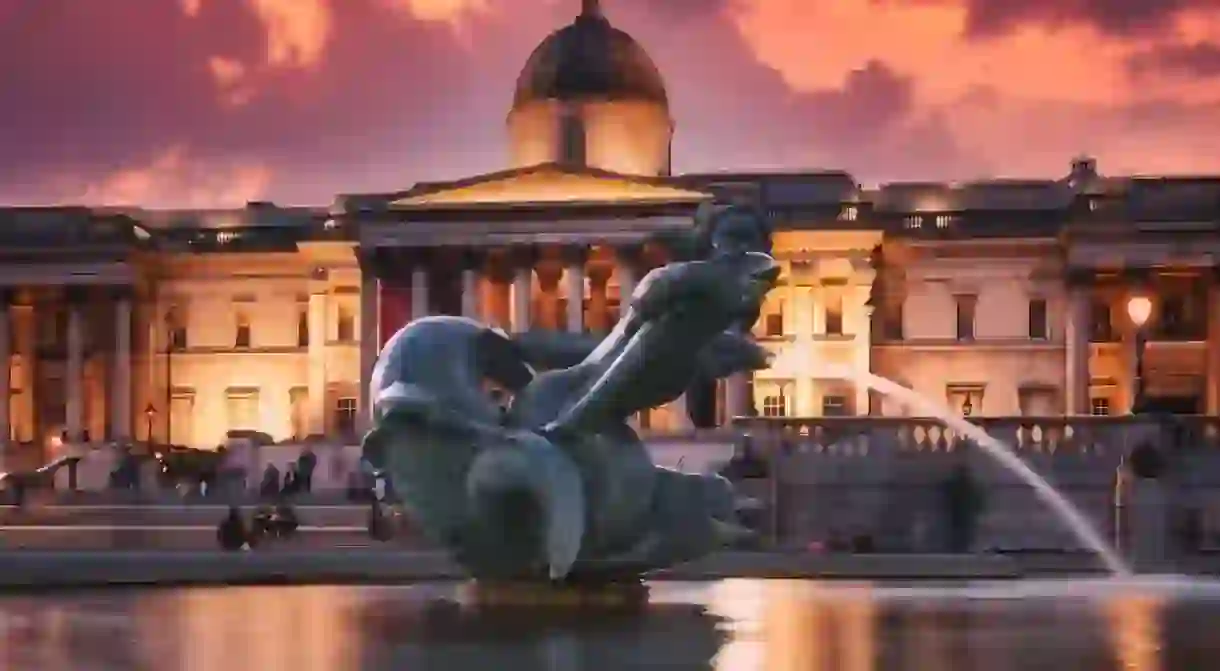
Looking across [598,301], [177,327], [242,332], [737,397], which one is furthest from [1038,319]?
[177,327]

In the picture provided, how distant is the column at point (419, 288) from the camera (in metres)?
73.4

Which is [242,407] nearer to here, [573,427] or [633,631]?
[573,427]

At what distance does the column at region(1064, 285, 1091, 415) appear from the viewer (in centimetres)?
7438

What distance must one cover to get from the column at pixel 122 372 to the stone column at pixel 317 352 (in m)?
6.14

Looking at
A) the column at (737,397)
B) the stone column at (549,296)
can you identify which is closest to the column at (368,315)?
the stone column at (549,296)

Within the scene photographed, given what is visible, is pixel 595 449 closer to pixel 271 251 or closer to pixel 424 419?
pixel 424 419

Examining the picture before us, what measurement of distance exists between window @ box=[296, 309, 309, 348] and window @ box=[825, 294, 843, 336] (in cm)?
1877

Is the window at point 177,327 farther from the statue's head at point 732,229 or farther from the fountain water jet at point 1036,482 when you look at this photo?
the statue's head at point 732,229

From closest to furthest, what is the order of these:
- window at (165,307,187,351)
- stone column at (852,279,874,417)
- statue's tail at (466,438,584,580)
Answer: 1. statue's tail at (466,438,584,580)
2. stone column at (852,279,874,417)
3. window at (165,307,187,351)

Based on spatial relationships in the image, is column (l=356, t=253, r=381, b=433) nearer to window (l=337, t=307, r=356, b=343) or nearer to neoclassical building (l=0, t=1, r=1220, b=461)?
neoclassical building (l=0, t=1, r=1220, b=461)

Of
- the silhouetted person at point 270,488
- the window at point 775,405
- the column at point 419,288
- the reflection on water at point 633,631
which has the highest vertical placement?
the column at point 419,288

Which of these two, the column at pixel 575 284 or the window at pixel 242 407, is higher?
the column at pixel 575 284

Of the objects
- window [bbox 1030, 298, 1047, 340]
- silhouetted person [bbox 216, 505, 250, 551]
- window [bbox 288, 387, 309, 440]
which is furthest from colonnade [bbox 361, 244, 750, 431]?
silhouetted person [bbox 216, 505, 250, 551]

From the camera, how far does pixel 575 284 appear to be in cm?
7256
